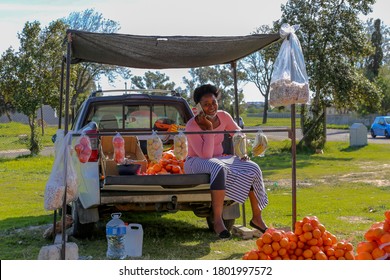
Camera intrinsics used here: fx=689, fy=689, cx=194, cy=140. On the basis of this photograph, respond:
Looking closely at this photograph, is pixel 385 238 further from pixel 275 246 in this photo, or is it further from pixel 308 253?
pixel 275 246

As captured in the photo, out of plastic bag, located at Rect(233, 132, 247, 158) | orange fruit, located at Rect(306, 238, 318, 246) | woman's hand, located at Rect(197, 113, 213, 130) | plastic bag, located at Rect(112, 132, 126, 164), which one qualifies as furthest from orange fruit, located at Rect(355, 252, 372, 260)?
woman's hand, located at Rect(197, 113, 213, 130)

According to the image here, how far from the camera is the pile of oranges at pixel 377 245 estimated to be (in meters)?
4.32

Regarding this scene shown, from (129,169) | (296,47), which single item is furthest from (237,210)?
(296,47)

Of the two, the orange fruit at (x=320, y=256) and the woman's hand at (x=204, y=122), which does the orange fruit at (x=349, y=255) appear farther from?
the woman's hand at (x=204, y=122)

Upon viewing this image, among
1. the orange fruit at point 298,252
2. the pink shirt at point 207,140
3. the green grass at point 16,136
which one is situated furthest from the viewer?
the green grass at point 16,136

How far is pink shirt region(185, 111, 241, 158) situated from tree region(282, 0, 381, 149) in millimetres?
18708

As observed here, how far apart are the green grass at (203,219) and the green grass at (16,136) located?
33.1ft

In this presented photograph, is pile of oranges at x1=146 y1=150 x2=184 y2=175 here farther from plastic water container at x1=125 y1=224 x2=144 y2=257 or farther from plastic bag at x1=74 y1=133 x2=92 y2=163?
plastic bag at x1=74 y1=133 x2=92 y2=163

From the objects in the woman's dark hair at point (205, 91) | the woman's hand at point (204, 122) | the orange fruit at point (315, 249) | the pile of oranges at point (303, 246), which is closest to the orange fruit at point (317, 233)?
the pile of oranges at point (303, 246)

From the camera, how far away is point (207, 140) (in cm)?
804

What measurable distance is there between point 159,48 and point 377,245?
4157 mm

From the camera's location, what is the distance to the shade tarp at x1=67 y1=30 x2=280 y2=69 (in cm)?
729
